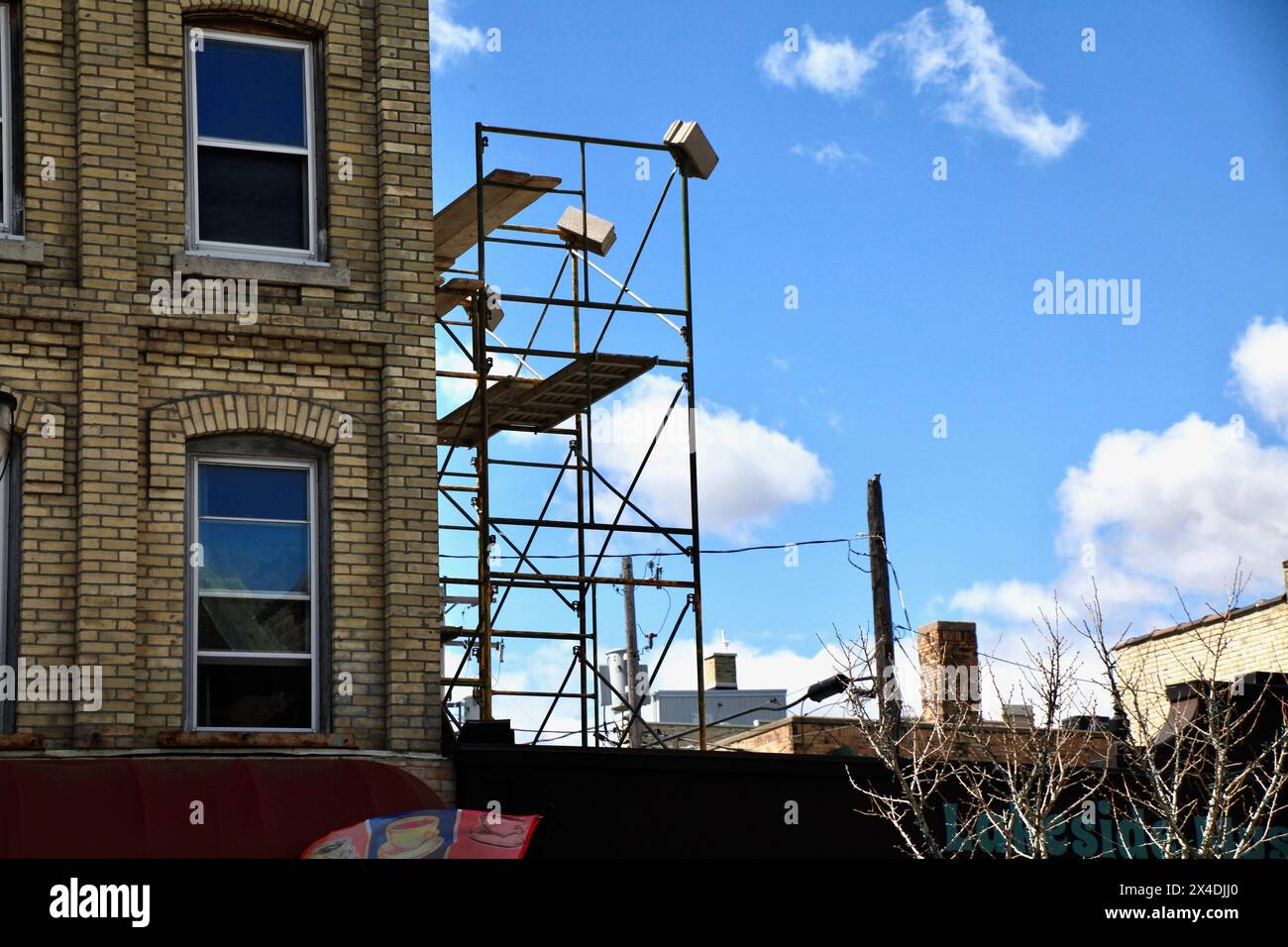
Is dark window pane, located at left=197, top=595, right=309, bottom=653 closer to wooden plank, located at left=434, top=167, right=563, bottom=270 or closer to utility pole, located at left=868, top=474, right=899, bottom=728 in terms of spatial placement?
wooden plank, located at left=434, top=167, right=563, bottom=270

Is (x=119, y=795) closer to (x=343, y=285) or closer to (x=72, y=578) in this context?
(x=72, y=578)

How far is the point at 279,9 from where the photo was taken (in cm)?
1480

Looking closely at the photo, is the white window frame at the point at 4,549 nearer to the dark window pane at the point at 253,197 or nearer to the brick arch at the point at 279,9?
the dark window pane at the point at 253,197

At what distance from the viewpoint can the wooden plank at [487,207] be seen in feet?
55.0

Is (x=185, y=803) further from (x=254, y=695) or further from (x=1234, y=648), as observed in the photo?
(x=1234, y=648)

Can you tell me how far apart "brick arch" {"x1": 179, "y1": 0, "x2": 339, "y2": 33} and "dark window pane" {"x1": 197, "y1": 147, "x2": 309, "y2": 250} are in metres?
1.13

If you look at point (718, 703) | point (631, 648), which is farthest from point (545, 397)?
point (718, 703)

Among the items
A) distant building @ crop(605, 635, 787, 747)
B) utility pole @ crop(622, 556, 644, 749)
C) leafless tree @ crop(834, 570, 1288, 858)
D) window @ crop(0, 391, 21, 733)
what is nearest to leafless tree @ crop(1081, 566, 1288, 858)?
leafless tree @ crop(834, 570, 1288, 858)

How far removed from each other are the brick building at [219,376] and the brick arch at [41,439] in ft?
0.06

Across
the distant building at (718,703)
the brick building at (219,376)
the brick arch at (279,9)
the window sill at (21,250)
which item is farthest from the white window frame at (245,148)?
the distant building at (718,703)

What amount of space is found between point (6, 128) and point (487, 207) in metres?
4.68

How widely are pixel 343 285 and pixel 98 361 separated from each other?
2036 mm
